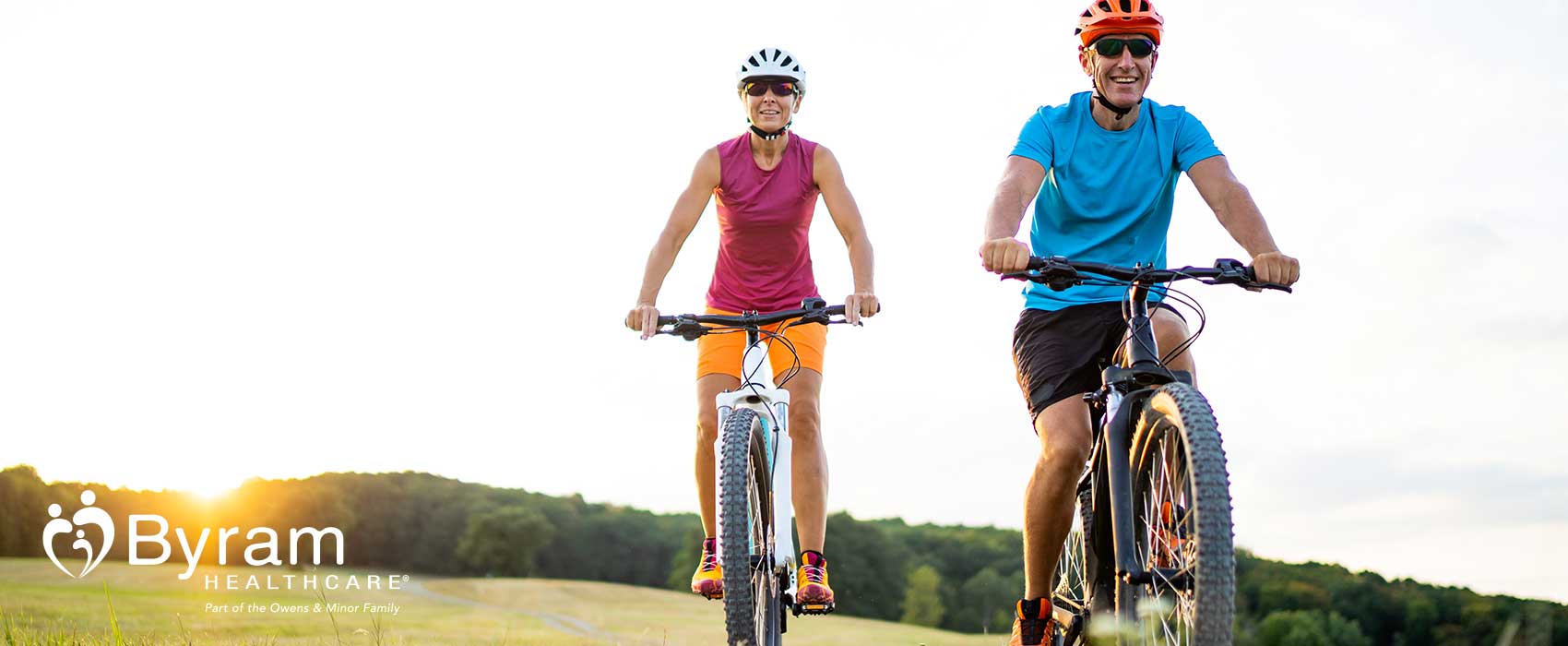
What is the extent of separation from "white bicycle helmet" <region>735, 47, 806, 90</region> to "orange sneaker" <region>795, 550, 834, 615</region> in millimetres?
2019

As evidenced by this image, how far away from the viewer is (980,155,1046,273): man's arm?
377cm

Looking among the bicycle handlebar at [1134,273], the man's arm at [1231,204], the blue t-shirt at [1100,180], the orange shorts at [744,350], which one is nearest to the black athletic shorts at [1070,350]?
the blue t-shirt at [1100,180]

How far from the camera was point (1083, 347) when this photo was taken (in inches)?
169

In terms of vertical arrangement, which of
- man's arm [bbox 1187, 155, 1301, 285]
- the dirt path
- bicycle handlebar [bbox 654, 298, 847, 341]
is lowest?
the dirt path

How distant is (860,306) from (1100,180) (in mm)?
1070

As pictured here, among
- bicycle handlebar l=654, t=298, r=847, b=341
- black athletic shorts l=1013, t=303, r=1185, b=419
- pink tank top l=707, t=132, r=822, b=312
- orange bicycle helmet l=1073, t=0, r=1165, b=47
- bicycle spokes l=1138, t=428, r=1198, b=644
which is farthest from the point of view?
pink tank top l=707, t=132, r=822, b=312

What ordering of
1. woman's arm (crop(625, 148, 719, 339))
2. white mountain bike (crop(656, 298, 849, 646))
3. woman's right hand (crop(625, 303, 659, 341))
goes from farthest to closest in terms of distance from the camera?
1. woman's arm (crop(625, 148, 719, 339))
2. woman's right hand (crop(625, 303, 659, 341))
3. white mountain bike (crop(656, 298, 849, 646))

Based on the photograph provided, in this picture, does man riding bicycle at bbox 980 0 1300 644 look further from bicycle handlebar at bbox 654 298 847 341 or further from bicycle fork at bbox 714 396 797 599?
bicycle fork at bbox 714 396 797 599

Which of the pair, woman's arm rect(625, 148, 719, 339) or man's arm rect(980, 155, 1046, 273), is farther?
woman's arm rect(625, 148, 719, 339)

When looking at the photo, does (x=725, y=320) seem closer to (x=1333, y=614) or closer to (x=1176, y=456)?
(x=1176, y=456)

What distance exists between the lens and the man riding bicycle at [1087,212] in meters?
4.27

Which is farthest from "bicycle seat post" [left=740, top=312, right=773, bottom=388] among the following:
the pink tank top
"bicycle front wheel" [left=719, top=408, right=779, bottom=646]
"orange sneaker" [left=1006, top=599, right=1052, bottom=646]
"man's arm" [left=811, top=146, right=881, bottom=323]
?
"orange sneaker" [left=1006, top=599, right=1052, bottom=646]

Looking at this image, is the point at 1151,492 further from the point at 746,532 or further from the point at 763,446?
the point at 763,446

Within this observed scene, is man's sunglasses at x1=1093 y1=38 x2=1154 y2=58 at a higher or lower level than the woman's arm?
higher
